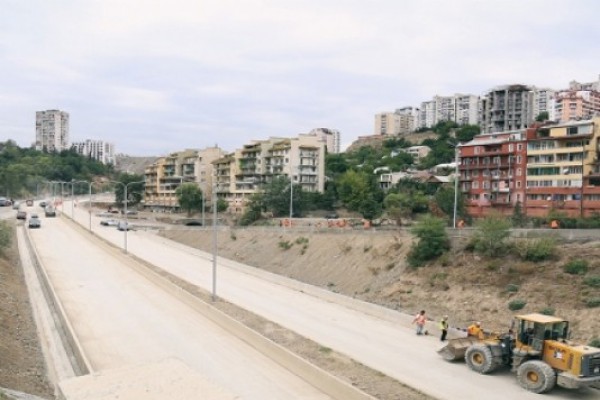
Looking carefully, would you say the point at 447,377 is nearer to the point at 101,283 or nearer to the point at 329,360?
the point at 329,360

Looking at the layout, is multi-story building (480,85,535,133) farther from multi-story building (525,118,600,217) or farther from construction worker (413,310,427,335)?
construction worker (413,310,427,335)

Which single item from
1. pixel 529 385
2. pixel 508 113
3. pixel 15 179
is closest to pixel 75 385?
pixel 529 385

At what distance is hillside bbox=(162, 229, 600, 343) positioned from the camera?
2639 cm

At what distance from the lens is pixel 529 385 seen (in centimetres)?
1695

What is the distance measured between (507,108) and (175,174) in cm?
9568

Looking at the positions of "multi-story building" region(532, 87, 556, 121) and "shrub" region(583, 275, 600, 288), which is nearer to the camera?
"shrub" region(583, 275, 600, 288)

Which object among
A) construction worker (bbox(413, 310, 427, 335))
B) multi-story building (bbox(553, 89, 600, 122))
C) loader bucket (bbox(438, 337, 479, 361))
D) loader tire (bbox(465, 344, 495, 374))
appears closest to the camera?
loader tire (bbox(465, 344, 495, 374))

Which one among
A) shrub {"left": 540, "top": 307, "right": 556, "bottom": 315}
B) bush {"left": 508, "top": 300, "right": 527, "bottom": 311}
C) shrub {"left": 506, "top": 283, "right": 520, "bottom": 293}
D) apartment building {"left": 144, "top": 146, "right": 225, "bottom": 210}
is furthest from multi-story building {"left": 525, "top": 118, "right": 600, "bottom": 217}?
apartment building {"left": 144, "top": 146, "right": 225, "bottom": 210}

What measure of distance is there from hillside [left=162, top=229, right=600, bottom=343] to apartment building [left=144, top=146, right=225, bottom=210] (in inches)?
2964

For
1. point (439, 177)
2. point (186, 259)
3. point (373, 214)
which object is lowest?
point (186, 259)

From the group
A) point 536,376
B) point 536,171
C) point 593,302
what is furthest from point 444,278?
point 536,171

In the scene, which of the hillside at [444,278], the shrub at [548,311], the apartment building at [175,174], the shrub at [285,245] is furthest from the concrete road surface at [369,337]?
the apartment building at [175,174]

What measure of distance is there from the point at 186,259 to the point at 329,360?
35.0m

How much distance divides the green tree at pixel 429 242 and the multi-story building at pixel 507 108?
123 metres
